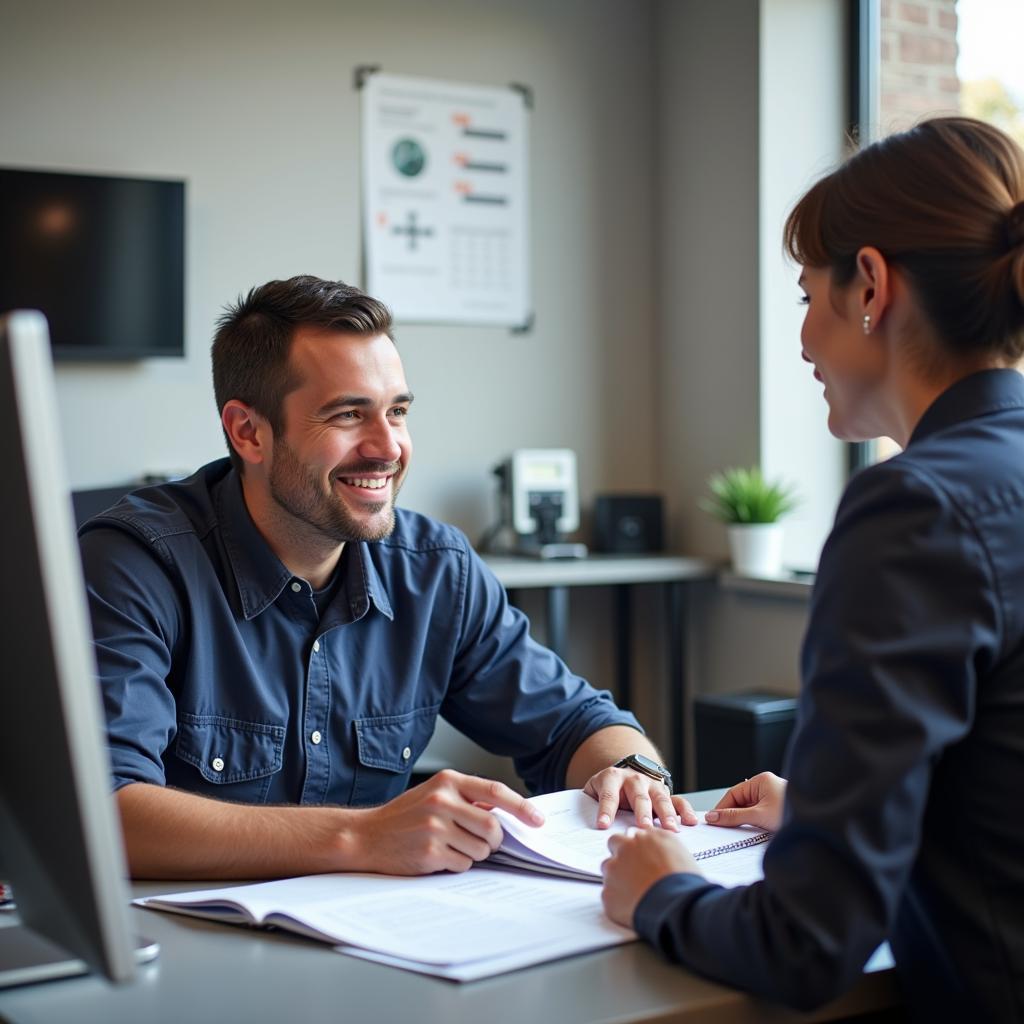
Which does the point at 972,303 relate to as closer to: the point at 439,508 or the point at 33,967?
the point at 33,967

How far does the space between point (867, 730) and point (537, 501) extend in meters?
3.02

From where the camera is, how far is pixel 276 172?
3764 millimetres

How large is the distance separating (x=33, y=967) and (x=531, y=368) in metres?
3.27

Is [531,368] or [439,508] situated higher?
[531,368]

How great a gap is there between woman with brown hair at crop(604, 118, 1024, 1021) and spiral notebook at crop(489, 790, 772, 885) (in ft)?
0.48

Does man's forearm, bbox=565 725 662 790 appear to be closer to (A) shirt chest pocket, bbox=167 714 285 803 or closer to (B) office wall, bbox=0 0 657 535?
(A) shirt chest pocket, bbox=167 714 285 803

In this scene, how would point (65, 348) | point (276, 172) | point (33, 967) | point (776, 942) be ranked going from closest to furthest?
point (776, 942) < point (33, 967) < point (65, 348) < point (276, 172)

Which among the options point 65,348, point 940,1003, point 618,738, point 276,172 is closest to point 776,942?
point 940,1003

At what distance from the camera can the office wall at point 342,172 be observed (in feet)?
11.6

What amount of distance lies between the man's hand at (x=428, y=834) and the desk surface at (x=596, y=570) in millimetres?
2165

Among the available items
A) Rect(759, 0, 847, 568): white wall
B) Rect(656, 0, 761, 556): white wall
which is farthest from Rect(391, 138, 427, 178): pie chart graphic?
Rect(759, 0, 847, 568): white wall

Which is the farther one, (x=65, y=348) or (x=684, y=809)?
(x=65, y=348)

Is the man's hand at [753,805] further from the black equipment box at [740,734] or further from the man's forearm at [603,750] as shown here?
the black equipment box at [740,734]

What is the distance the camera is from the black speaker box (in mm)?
4082
